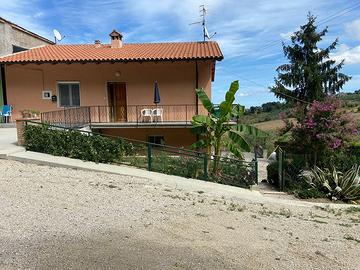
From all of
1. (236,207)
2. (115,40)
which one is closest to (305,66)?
(115,40)

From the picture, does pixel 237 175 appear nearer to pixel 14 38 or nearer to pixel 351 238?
pixel 351 238

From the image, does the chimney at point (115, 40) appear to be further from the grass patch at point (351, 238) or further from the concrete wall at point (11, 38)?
the grass patch at point (351, 238)

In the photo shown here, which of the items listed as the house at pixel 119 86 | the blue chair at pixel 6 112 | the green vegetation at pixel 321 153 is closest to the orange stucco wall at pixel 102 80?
the house at pixel 119 86

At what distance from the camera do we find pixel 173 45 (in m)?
22.5

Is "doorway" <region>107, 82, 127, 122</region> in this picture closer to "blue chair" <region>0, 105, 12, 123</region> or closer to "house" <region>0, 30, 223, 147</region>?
"house" <region>0, 30, 223, 147</region>

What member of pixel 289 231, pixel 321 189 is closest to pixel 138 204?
pixel 289 231

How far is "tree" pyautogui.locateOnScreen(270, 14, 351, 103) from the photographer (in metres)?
32.0

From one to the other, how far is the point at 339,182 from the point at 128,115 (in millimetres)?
11342

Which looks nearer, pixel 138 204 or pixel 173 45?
pixel 138 204

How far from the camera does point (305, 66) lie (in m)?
31.6

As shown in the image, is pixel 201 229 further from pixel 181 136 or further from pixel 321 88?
pixel 321 88

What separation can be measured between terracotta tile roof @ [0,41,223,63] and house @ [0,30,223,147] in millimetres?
52

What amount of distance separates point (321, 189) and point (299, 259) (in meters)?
7.41

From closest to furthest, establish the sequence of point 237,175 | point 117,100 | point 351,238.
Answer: point 351,238 → point 237,175 → point 117,100
